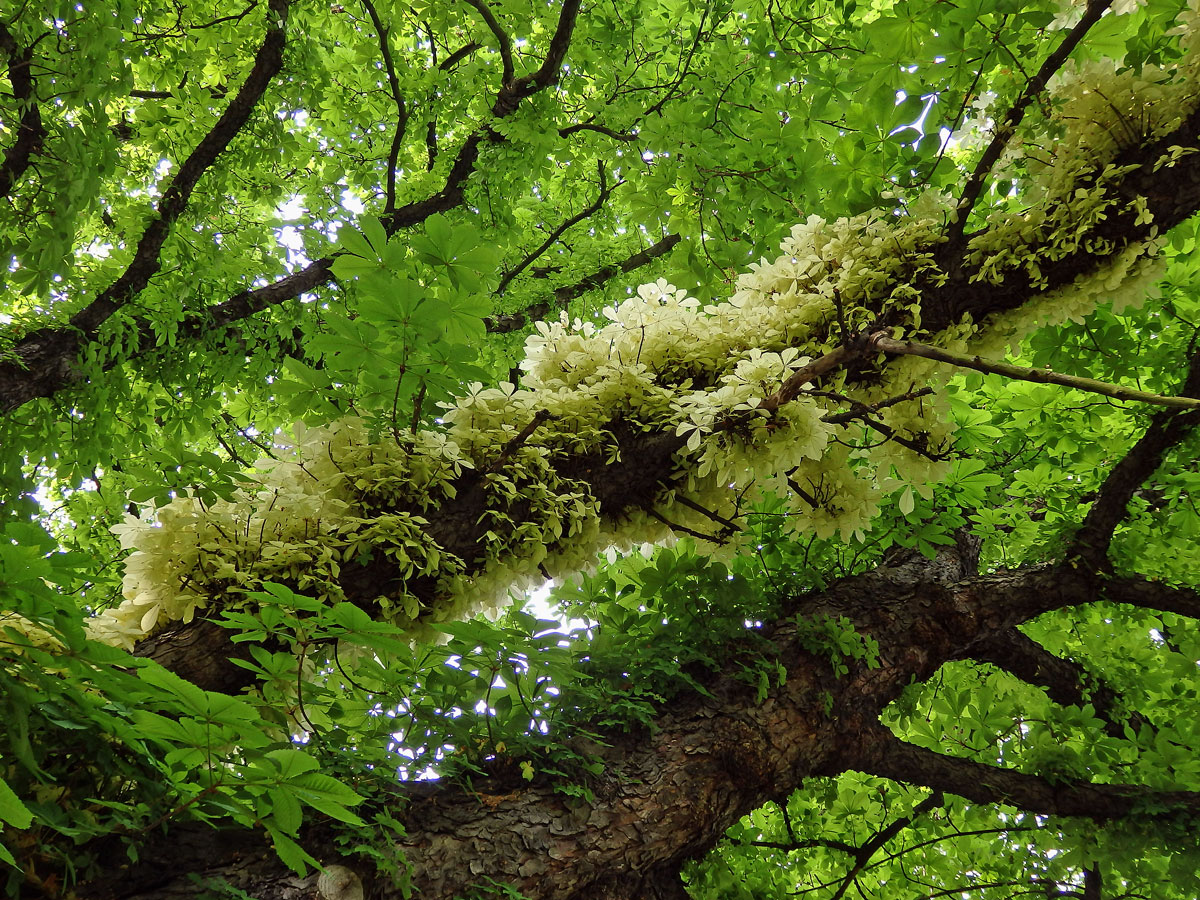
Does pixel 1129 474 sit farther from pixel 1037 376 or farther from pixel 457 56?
pixel 457 56

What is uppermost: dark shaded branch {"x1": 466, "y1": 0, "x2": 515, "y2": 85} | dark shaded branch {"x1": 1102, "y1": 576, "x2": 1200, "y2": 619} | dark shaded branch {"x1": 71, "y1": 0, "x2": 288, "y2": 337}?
dark shaded branch {"x1": 466, "y1": 0, "x2": 515, "y2": 85}

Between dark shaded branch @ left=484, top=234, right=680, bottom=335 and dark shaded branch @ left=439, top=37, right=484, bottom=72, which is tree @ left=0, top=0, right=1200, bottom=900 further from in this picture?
dark shaded branch @ left=484, top=234, right=680, bottom=335

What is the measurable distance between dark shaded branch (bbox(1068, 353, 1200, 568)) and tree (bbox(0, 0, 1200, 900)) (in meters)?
0.03

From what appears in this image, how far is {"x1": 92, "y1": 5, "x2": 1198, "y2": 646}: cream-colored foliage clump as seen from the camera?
176cm

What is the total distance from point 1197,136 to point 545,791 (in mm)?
2423

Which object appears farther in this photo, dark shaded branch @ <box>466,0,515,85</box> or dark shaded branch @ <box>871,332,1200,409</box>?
dark shaded branch @ <box>466,0,515,85</box>

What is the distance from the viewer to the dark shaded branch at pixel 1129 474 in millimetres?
3021

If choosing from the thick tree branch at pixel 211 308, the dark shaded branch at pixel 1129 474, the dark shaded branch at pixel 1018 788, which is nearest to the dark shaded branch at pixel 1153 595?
the dark shaded branch at pixel 1129 474

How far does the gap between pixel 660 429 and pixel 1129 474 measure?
2.32 metres

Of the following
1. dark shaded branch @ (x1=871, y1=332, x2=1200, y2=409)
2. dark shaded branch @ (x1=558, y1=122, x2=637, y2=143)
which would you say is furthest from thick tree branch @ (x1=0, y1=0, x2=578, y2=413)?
dark shaded branch @ (x1=871, y1=332, x2=1200, y2=409)

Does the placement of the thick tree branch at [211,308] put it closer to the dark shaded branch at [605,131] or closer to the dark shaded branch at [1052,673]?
the dark shaded branch at [605,131]

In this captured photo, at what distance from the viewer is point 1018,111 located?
1.92m

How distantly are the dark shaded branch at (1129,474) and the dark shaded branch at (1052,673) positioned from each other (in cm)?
68

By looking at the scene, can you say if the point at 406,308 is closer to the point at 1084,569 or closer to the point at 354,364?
the point at 354,364
